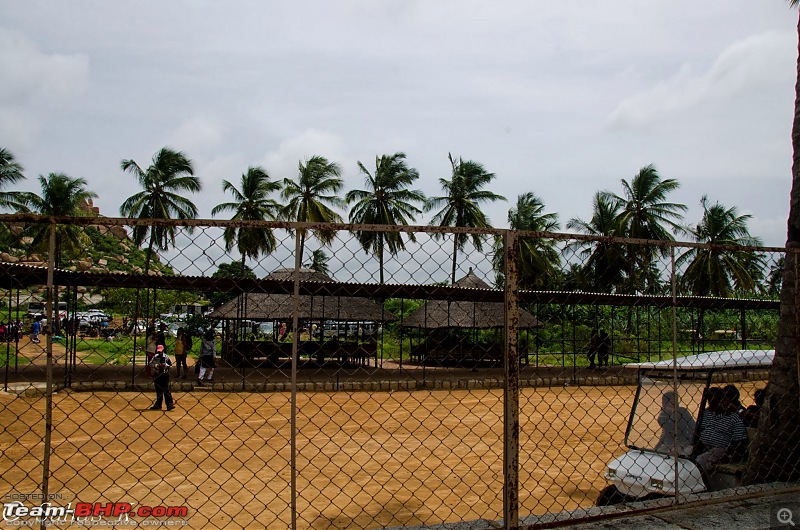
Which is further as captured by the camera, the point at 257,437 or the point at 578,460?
the point at 257,437

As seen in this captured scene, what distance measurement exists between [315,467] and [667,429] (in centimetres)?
428

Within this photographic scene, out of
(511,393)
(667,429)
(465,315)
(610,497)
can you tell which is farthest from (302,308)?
(511,393)

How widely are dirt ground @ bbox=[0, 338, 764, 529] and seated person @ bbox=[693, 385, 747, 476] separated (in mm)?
850

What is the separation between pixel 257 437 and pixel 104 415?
4.67m

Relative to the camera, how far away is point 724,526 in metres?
3.31

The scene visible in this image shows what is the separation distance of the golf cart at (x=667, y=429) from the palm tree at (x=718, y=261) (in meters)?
26.2

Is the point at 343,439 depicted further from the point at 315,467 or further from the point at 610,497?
the point at 610,497

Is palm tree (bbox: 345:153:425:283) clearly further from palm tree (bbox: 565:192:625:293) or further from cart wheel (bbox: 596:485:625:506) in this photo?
cart wheel (bbox: 596:485:625:506)

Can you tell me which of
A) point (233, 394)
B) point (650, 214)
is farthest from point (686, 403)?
point (650, 214)

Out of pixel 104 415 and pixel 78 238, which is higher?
pixel 78 238

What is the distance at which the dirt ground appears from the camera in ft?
18.6

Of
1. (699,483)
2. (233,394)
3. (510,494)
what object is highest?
(510,494)

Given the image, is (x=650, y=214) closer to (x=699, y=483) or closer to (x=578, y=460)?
(x=578, y=460)

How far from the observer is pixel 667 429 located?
511 cm
